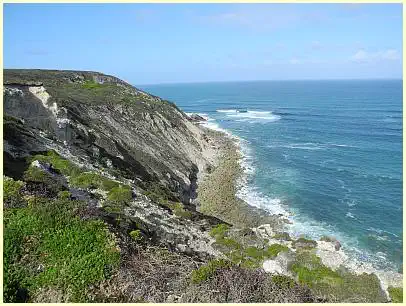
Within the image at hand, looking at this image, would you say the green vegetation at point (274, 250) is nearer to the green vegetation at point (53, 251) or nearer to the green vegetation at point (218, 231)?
the green vegetation at point (218, 231)

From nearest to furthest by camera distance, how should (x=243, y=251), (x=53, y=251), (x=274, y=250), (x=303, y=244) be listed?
(x=53, y=251) → (x=243, y=251) → (x=274, y=250) → (x=303, y=244)

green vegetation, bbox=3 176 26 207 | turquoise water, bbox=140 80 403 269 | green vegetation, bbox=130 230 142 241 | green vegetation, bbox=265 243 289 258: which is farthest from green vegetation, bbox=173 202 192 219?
turquoise water, bbox=140 80 403 269

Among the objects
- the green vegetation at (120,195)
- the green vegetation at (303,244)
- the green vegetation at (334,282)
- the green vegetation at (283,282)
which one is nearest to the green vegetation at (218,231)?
the green vegetation at (303,244)

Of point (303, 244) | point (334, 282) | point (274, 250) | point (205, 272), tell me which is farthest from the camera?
point (303, 244)

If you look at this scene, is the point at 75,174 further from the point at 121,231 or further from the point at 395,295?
the point at 395,295

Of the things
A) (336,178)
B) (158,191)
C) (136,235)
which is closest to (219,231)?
(136,235)

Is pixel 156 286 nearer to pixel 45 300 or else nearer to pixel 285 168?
pixel 45 300
